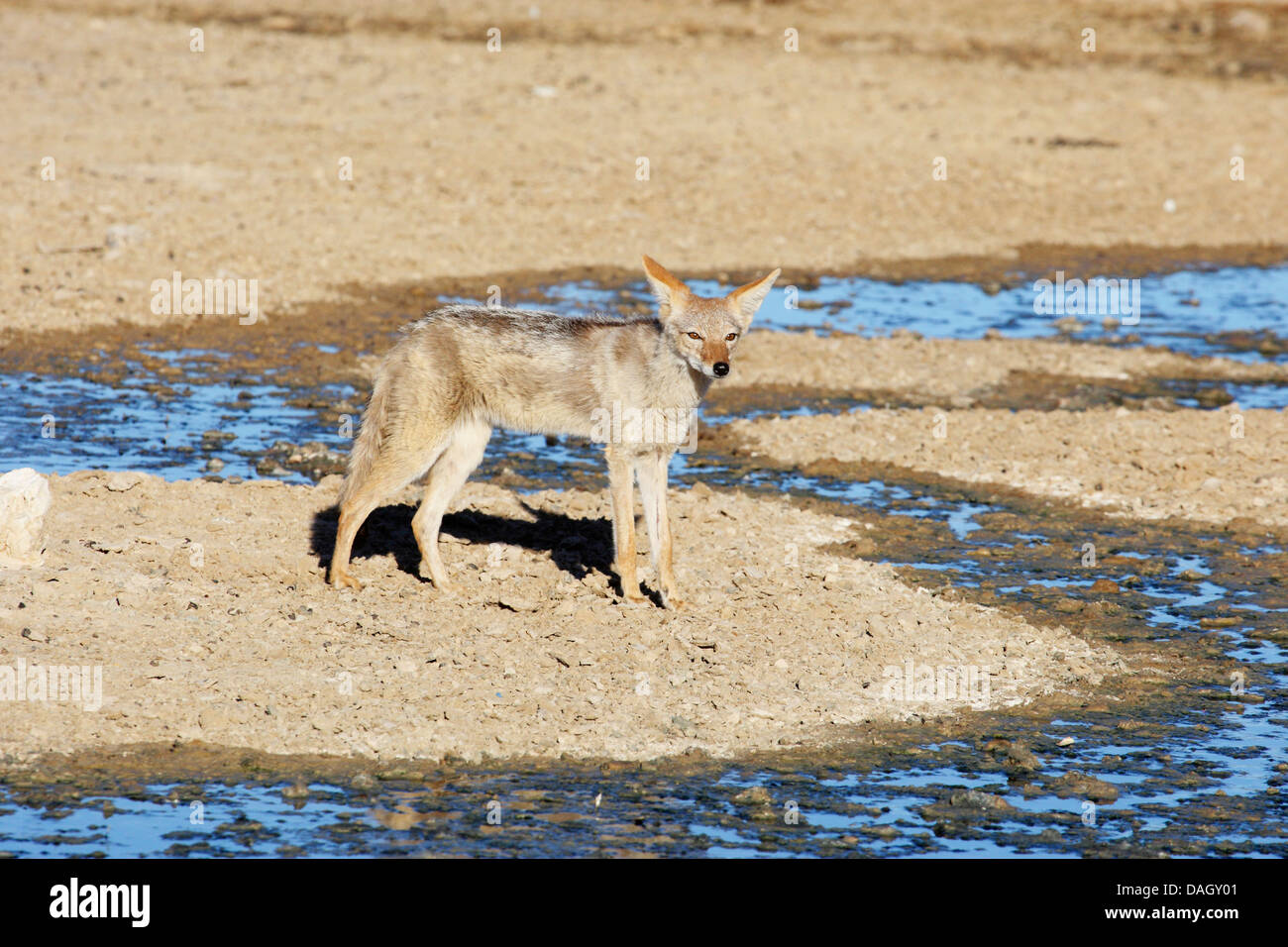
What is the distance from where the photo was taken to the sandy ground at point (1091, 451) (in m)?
13.1

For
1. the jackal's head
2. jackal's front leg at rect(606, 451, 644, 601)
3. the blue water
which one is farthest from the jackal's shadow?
the blue water

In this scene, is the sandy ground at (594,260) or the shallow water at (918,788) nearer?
the shallow water at (918,788)

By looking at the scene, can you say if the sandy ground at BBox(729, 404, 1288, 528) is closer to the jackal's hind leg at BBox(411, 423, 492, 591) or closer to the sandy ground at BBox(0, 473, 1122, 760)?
the sandy ground at BBox(0, 473, 1122, 760)

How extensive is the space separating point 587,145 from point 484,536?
47.2 feet

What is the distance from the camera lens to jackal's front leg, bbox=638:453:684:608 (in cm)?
991

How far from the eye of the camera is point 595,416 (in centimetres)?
1004

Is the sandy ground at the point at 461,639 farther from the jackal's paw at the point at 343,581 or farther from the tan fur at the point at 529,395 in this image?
the tan fur at the point at 529,395

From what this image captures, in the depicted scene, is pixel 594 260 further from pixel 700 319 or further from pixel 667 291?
pixel 700 319

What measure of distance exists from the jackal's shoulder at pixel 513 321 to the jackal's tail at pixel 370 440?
445 mm

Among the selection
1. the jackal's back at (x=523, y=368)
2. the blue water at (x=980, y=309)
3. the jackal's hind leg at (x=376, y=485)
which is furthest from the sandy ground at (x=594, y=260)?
the jackal's back at (x=523, y=368)

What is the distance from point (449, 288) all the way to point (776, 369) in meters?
4.39

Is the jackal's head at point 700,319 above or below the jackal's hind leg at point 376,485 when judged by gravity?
above
